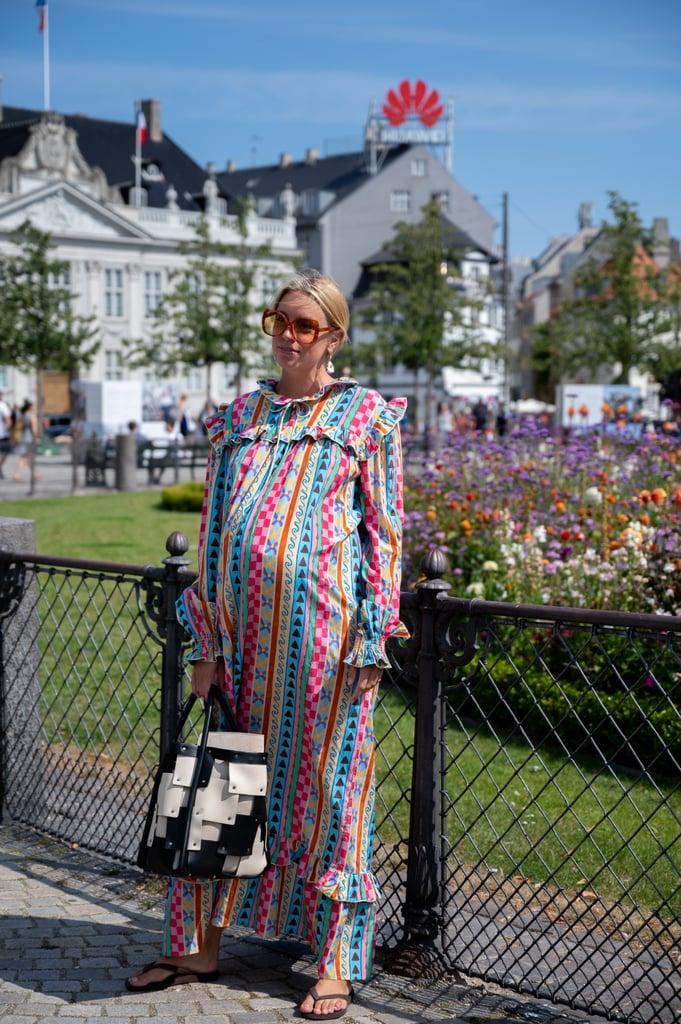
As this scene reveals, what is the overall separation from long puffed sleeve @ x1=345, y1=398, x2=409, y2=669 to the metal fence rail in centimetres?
33

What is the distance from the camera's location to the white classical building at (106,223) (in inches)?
2431

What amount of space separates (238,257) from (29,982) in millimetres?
43732

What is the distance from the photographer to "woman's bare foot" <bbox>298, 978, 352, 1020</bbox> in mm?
3434

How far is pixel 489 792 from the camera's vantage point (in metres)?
5.73

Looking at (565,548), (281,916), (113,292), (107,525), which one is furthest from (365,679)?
(113,292)

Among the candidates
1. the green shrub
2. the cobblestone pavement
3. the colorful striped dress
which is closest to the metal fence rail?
the cobblestone pavement

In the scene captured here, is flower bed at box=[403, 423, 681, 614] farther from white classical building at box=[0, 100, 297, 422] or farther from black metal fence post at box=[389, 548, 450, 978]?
white classical building at box=[0, 100, 297, 422]

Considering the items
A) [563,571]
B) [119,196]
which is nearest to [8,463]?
[563,571]

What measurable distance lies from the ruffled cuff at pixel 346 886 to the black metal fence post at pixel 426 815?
1.02 feet

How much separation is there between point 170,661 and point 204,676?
3.24 ft

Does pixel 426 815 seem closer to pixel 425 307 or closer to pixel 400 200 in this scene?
pixel 425 307

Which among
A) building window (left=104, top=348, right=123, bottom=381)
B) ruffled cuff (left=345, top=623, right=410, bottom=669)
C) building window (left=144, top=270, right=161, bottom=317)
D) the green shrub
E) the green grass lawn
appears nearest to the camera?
ruffled cuff (left=345, top=623, right=410, bottom=669)

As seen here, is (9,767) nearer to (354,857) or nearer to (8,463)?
(354,857)

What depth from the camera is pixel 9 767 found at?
525 centimetres
